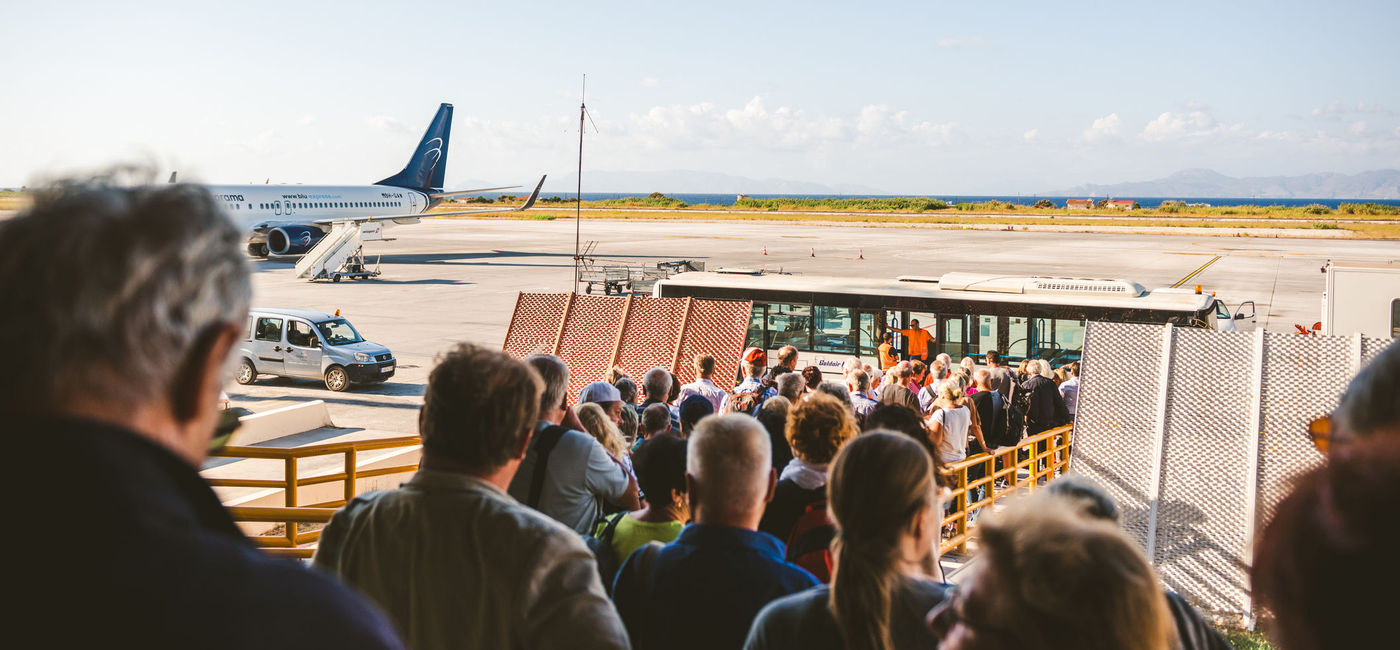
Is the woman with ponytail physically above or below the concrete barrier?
above

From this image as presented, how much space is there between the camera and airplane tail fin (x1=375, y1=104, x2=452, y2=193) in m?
53.4

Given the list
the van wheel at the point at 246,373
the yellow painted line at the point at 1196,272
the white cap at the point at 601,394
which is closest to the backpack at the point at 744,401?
the white cap at the point at 601,394

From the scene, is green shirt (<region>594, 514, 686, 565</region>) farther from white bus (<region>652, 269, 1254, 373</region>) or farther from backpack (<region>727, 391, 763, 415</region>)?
white bus (<region>652, 269, 1254, 373</region>)

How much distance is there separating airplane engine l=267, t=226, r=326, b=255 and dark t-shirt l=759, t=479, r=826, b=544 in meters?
36.8

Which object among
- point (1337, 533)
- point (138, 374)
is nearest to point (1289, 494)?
point (1337, 533)

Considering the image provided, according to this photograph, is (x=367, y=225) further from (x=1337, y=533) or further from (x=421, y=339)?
(x=1337, y=533)

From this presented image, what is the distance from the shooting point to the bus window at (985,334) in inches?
679

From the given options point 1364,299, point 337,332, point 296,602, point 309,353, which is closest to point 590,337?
point 337,332

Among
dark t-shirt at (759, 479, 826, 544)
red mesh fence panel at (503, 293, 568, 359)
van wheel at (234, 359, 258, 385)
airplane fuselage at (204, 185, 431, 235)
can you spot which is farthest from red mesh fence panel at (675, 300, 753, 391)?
airplane fuselage at (204, 185, 431, 235)

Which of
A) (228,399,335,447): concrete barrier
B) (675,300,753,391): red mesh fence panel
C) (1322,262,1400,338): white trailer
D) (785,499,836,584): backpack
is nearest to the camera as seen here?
(785,499,836,584): backpack

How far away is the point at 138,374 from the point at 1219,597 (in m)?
8.11

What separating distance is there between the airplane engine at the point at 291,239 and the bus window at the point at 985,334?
94.5 feet

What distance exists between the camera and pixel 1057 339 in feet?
55.3

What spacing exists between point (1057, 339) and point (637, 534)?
46.7 feet
